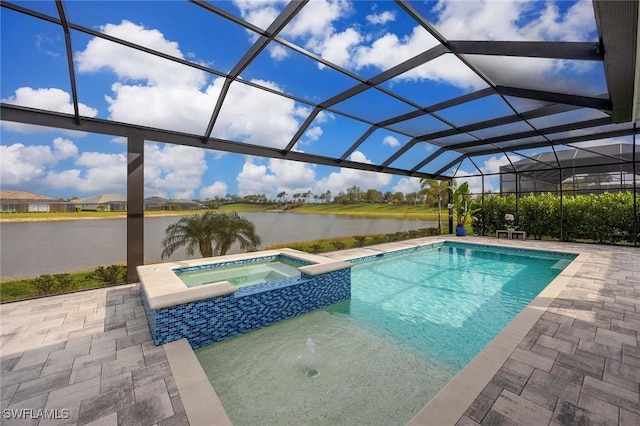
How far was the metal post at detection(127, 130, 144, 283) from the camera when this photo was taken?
6.54 meters

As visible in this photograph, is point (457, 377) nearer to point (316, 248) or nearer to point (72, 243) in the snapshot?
point (316, 248)

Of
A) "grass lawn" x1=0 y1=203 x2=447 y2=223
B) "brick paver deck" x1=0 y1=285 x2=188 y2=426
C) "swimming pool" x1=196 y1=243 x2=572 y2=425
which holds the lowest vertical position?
"swimming pool" x1=196 y1=243 x2=572 y2=425

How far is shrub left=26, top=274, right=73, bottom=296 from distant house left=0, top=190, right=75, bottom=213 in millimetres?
1656

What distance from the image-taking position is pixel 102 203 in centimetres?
756

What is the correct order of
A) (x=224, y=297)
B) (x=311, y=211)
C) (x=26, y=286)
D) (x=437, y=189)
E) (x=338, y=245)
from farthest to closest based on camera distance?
(x=437, y=189), (x=311, y=211), (x=338, y=245), (x=26, y=286), (x=224, y=297)

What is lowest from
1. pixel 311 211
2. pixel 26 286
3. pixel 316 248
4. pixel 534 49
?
pixel 26 286

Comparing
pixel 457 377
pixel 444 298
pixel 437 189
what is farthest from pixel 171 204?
pixel 437 189

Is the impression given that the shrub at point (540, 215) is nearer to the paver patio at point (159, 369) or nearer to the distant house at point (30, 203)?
the paver patio at point (159, 369)

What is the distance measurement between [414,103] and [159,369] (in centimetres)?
760

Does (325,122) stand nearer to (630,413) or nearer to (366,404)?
(366,404)

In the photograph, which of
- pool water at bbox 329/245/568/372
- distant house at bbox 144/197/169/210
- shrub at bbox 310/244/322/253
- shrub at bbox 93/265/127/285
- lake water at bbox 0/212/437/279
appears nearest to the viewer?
pool water at bbox 329/245/568/372

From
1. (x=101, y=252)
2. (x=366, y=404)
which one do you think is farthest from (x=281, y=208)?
(x=366, y=404)

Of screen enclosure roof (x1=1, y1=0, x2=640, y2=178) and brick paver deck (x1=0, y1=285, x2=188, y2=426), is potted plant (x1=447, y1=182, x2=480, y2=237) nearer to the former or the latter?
screen enclosure roof (x1=1, y1=0, x2=640, y2=178)

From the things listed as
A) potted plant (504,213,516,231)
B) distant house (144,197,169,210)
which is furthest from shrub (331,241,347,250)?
potted plant (504,213,516,231)
